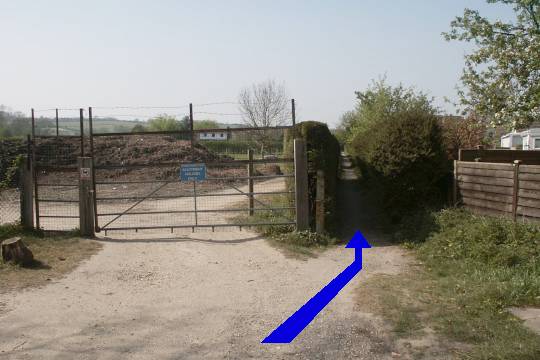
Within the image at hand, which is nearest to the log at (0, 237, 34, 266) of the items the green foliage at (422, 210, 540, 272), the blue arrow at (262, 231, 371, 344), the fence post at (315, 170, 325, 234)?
the blue arrow at (262, 231, 371, 344)

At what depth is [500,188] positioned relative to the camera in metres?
9.97

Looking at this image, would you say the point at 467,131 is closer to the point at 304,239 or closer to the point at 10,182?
the point at 304,239

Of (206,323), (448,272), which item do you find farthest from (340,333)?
(448,272)

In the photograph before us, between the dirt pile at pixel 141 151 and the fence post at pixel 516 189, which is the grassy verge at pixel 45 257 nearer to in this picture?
the fence post at pixel 516 189

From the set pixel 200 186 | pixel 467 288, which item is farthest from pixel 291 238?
pixel 200 186

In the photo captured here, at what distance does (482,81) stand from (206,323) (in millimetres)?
14431

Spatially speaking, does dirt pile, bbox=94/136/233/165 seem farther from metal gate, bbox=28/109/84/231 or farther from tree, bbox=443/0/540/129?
tree, bbox=443/0/540/129

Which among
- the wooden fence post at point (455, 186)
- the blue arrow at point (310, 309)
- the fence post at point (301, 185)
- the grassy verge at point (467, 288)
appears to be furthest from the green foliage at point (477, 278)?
the fence post at point (301, 185)

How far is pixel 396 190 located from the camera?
1160cm

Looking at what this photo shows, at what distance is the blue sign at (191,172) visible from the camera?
10.9 m

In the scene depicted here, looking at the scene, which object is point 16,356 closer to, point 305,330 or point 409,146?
point 305,330

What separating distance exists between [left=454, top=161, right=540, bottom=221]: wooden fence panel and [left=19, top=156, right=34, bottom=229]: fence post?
1008cm

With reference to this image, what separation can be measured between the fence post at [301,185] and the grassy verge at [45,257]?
4.38m

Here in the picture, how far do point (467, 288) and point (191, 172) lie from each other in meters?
6.52
